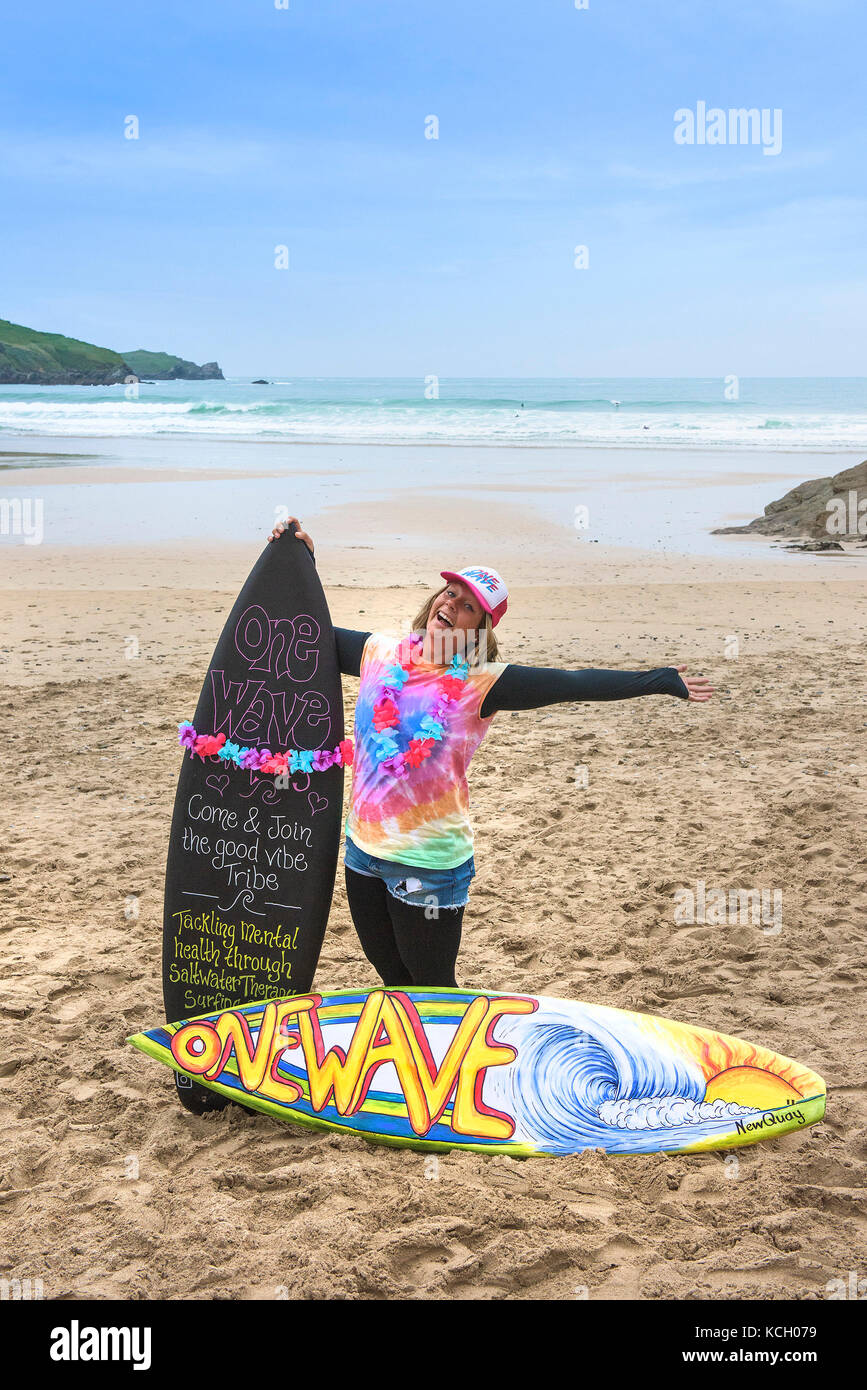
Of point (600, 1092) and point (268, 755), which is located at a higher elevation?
point (268, 755)

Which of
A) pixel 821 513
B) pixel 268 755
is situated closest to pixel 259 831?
pixel 268 755

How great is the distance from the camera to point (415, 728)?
10.2ft

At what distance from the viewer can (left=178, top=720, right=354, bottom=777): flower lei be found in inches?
145

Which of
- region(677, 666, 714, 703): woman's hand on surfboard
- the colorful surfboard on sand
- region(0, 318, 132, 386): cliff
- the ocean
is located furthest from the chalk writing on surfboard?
region(0, 318, 132, 386): cliff

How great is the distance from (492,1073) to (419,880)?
0.76m

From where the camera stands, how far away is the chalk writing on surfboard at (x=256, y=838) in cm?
371

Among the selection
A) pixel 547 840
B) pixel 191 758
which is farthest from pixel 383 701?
pixel 547 840

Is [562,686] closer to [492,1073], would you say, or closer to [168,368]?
[492,1073]

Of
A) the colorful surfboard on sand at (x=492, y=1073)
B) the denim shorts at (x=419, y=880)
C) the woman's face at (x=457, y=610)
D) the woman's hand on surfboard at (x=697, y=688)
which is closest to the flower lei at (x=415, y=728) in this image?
the woman's face at (x=457, y=610)

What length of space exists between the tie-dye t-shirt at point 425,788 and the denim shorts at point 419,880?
0.03 metres

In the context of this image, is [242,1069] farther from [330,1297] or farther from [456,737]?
[456,737]

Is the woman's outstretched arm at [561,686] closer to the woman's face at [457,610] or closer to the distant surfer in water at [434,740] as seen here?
the distant surfer in water at [434,740]

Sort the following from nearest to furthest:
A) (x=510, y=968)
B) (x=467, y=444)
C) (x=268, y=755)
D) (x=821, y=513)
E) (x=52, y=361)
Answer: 1. (x=268, y=755)
2. (x=510, y=968)
3. (x=821, y=513)
4. (x=467, y=444)
5. (x=52, y=361)

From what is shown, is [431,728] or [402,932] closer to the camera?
[431,728]
